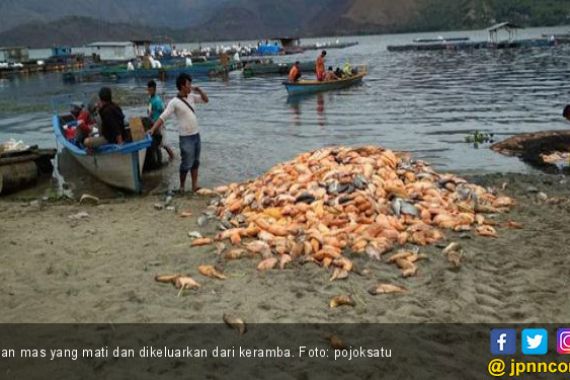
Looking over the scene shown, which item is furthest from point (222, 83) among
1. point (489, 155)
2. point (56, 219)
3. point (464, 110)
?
point (56, 219)

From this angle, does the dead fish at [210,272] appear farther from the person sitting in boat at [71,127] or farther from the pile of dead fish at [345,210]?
the person sitting in boat at [71,127]

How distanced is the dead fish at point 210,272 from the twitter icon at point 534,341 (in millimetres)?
3317

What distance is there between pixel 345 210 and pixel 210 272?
230 cm

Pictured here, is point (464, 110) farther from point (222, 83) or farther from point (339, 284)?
point (222, 83)

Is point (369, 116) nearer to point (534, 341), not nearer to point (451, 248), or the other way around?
point (451, 248)

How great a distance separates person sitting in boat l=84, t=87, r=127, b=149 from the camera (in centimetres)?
1098

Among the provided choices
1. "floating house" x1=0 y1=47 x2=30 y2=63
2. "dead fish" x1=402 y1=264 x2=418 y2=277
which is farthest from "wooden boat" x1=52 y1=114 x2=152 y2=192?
"floating house" x1=0 y1=47 x2=30 y2=63

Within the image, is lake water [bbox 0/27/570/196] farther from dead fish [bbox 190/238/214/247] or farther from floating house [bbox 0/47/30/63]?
floating house [bbox 0/47/30/63]

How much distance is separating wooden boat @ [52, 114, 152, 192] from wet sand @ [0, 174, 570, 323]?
324 cm

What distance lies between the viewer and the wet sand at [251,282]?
5543 millimetres

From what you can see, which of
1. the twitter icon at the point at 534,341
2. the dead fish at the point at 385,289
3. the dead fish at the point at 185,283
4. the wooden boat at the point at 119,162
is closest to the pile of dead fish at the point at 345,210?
the dead fish at the point at 385,289

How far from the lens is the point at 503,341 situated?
197 inches

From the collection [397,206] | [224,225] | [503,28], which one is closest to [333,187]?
[397,206]

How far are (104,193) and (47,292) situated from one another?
651 cm
